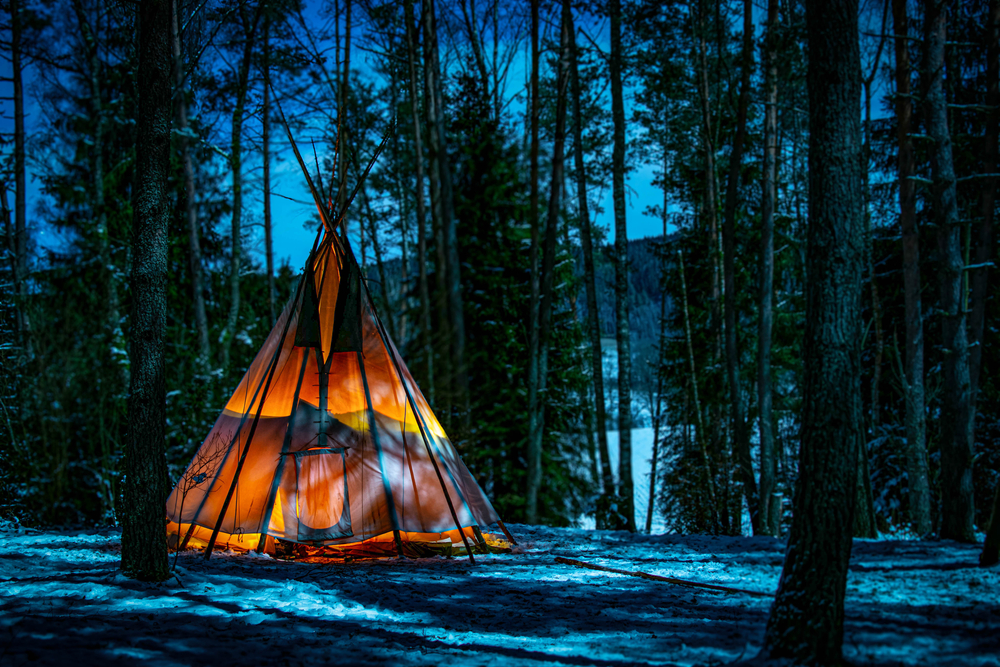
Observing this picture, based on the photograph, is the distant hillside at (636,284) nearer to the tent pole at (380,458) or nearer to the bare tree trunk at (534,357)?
the bare tree trunk at (534,357)

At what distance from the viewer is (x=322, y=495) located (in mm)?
6117

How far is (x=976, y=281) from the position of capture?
8.59 meters

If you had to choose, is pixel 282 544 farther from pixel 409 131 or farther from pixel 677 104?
pixel 677 104

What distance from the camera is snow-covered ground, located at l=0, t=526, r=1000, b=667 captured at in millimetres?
2826

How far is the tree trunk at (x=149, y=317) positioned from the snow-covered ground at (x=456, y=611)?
1.07ft

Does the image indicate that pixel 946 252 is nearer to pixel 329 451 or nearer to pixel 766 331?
pixel 766 331

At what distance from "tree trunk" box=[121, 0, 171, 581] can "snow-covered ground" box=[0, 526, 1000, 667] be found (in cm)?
33

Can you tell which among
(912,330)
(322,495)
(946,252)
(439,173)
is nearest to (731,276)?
(912,330)

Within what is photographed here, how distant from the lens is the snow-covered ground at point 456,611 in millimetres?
2826

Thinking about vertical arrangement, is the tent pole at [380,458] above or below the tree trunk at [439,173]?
below

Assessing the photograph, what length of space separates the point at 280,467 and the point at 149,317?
92.8 inches

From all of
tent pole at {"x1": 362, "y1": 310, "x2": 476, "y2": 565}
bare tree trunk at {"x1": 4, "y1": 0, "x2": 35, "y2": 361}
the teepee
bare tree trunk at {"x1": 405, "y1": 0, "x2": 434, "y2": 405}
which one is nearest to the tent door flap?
the teepee

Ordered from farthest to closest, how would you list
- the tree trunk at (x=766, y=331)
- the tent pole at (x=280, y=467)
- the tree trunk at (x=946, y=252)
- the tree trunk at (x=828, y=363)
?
the tree trunk at (x=766, y=331) → the tree trunk at (x=946, y=252) → the tent pole at (x=280, y=467) → the tree trunk at (x=828, y=363)

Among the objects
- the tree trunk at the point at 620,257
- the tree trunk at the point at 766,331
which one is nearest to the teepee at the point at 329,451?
the tree trunk at the point at 766,331
